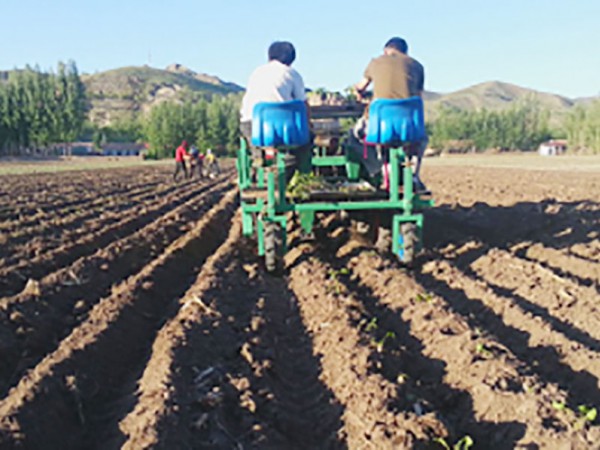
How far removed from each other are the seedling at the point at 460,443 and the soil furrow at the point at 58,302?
2815mm

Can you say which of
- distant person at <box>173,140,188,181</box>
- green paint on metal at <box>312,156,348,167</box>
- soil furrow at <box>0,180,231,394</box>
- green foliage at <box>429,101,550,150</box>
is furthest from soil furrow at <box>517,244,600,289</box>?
green foliage at <box>429,101,550,150</box>

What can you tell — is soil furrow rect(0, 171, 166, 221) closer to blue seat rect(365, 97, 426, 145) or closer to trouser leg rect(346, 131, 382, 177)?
trouser leg rect(346, 131, 382, 177)

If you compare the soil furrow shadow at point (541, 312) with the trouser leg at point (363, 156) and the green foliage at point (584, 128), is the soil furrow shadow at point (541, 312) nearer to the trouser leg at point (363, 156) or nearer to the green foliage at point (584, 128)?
the trouser leg at point (363, 156)

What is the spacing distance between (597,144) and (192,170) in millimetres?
62175

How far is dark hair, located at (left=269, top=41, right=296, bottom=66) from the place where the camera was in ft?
→ 26.4

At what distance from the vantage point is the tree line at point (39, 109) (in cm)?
7344

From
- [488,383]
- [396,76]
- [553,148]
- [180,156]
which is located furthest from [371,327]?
[553,148]

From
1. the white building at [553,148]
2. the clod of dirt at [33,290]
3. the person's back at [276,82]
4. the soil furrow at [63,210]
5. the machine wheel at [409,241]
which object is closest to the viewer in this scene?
the clod of dirt at [33,290]

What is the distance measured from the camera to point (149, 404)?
389 cm

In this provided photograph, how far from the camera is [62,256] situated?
877cm

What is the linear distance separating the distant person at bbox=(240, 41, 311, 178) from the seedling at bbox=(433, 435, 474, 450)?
5.09 m

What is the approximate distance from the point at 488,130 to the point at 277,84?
314 feet

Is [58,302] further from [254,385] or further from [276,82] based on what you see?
[276,82]

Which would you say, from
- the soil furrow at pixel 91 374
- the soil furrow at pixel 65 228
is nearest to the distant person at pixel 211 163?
the soil furrow at pixel 65 228
